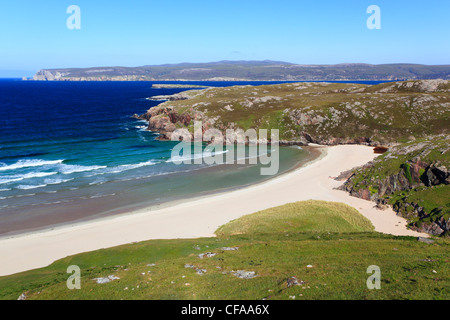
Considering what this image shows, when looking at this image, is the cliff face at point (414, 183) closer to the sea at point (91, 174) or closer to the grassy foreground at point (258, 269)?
the grassy foreground at point (258, 269)

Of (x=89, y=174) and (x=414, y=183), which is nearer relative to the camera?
(x=414, y=183)

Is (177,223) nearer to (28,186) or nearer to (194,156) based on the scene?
(28,186)

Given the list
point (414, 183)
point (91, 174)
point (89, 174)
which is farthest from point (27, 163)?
point (414, 183)
